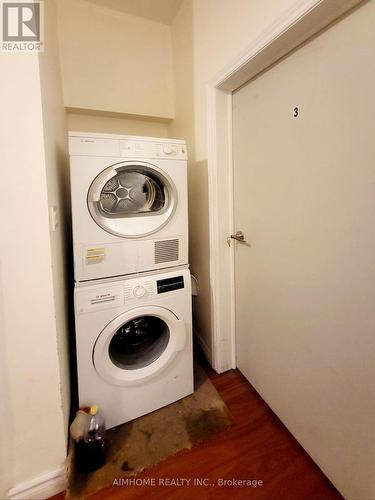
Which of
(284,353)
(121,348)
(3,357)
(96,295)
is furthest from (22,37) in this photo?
(284,353)

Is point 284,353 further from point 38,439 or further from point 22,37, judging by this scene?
point 22,37

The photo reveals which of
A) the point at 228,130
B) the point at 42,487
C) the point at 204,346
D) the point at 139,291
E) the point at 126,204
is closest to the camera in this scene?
the point at 42,487

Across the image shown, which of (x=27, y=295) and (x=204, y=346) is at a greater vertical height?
(x=27, y=295)

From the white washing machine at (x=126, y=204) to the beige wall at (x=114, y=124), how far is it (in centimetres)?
94

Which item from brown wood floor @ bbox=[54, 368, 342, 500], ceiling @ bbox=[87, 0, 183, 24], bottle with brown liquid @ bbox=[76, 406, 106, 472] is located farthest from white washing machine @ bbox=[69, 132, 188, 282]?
ceiling @ bbox=[87, 0, 183, 24]

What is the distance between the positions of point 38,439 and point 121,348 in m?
0.57

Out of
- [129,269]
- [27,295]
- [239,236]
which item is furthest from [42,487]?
[239,236]

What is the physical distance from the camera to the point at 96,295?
125cm

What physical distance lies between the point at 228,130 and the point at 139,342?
147 cm

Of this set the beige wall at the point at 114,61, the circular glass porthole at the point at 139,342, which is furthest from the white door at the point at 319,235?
the beige wall at the point at 114,61

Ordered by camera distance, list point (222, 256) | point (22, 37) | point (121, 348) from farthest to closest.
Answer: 1. point (222, 256)
2. point (121, 348)
3. point (22, 37)

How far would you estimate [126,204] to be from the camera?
1435 mm

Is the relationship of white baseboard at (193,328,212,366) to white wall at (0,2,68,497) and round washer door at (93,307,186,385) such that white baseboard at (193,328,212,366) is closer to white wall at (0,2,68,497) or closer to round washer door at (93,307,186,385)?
round washer door at (93,307,186,385)

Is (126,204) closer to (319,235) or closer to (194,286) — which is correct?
(194,286)
